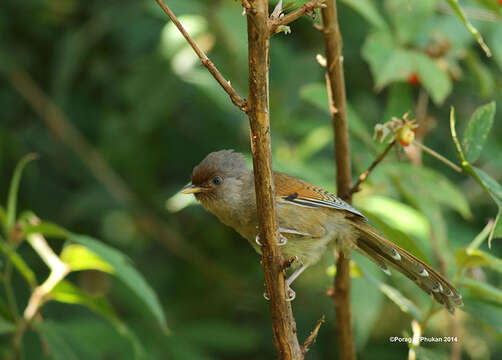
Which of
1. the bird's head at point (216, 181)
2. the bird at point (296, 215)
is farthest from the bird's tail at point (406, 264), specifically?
the bird's head at point (216, 181)

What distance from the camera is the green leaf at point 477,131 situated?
96.3 inches

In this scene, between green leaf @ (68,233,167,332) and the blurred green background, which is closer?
green leaf @ (68,233,167,332)

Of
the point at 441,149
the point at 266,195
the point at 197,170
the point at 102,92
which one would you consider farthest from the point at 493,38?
the point at 102,92

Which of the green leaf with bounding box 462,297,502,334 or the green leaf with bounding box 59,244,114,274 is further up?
the green leaf with bounding box 59,244,114,274

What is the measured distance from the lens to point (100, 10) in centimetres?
556

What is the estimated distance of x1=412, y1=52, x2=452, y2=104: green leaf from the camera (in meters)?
3.40

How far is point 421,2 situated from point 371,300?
1.59 meters

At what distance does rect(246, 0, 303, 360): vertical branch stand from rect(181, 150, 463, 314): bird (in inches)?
34.7

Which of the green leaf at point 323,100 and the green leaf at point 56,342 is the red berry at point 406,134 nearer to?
the green leaf at point 323,100

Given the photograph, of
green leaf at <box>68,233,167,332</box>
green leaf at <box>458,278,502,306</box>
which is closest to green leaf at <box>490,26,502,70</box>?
green leaf at <box>458,278,502,306</box>

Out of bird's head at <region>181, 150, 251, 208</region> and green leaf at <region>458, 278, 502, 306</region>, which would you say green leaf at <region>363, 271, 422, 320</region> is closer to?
green leaf at <region>458, 278, 502, 306</region>

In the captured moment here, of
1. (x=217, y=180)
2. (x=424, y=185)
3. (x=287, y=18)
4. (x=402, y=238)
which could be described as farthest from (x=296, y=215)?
(x=287, y=18)

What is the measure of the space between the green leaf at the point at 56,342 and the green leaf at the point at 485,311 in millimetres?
1956

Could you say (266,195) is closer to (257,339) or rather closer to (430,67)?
(430,67)
